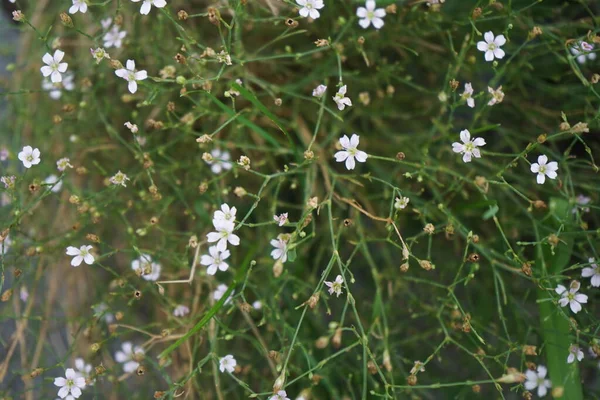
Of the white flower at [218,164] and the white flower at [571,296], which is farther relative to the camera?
the white flower at [218,164]

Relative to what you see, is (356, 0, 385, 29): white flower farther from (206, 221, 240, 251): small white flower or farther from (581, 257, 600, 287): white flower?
(581, 257, 600, 287): white flower

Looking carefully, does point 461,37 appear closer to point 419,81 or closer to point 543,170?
point 419,81

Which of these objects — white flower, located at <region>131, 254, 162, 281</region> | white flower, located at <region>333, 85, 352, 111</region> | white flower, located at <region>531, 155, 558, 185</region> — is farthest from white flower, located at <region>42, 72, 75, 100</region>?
white flower, located at <region>531, 155, 558, 185</region>

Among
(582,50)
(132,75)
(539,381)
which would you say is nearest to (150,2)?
(132,75)

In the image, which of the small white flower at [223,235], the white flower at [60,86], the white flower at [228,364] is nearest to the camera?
the small white flower at [223,235]

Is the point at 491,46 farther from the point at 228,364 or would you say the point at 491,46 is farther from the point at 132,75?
the point at 228,364

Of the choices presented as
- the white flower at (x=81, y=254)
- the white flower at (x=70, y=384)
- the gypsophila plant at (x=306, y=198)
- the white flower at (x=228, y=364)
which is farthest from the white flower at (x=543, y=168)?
the white flower at (x=70, y=384)

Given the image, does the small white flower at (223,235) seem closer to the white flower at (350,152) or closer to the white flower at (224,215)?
the white flower at (224,215)
